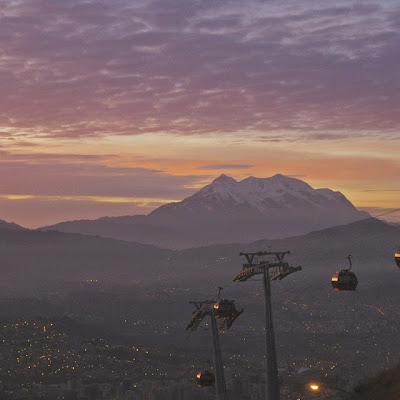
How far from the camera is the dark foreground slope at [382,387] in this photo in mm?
54781

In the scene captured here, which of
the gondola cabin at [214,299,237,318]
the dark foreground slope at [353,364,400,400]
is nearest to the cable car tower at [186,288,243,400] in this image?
the gondola cabin at [214,299,237,318]

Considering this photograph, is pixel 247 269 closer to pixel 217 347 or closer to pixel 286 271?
pixel 286 271

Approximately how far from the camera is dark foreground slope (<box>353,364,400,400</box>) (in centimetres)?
5478

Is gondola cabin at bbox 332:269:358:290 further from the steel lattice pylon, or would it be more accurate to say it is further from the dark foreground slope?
the steel lattice pylon

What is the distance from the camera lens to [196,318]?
74625mm

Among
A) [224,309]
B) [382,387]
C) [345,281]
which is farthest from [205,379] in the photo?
[345,281]

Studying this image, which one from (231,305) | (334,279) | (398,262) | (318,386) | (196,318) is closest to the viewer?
(398,262)

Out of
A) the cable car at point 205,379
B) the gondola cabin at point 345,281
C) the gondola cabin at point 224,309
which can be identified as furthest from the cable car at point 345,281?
the cable car at point 205,379

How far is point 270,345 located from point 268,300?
2257 millimetres

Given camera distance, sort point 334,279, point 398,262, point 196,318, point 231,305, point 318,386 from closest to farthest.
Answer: point 398,262 → point 318,386 → point 334,279 → point 231,305 → point 196,318

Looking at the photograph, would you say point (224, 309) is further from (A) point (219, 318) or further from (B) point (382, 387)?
(B) point (382, 387)

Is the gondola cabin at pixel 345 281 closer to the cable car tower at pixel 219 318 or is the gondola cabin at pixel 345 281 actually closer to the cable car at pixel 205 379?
the cable car tower at pixel 219 318

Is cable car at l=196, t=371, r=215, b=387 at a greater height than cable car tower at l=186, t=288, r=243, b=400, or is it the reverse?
cable car tower at l=186, t=288, r=243, b=400

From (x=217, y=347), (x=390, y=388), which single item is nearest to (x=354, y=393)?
(x=390, y=388)
